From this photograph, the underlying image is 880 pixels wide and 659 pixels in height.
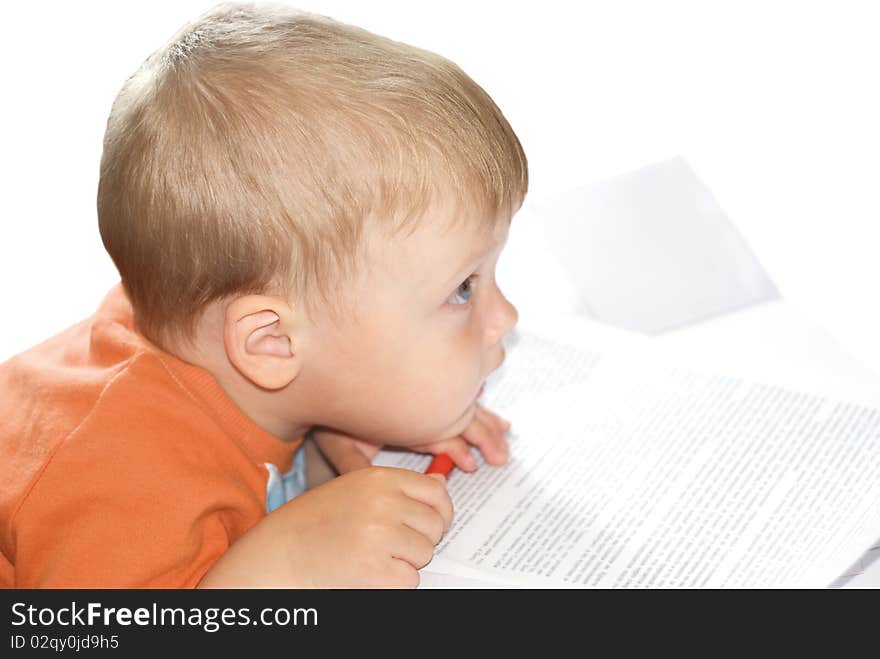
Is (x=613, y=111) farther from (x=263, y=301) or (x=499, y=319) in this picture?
(x=263, y=301)

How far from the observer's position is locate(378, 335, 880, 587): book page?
924 millimetres

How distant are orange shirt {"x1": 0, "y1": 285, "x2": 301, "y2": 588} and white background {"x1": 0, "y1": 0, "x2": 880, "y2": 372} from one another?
52cm

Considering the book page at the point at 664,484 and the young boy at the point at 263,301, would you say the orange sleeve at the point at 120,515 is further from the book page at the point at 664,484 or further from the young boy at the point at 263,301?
the book page at the point at 664,484

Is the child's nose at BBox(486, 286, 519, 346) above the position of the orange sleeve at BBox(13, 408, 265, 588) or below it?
above

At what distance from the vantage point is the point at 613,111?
1.82 m

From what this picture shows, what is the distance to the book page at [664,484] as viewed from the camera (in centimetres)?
92

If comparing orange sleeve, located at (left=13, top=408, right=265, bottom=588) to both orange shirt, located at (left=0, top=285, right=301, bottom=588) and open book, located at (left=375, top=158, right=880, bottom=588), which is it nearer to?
orange shirt, located at (left=0, top=285, right=301, bottom=588)

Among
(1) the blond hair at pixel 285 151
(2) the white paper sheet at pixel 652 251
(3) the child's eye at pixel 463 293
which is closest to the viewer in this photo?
(1) the blond hair at pixel 285 151

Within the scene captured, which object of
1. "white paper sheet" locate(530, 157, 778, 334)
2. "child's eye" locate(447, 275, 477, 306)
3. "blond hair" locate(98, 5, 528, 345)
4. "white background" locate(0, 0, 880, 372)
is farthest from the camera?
"white background" locate(0, 0, 880, 372)

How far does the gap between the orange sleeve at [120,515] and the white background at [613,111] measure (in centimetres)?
61

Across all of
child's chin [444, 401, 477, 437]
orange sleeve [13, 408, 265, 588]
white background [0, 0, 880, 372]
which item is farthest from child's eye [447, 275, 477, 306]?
white background [0, 0, 880, 372]

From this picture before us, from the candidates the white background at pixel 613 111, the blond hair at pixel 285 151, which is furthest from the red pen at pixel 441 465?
the white background at pixel 613 111

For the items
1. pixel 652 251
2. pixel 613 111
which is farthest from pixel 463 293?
pixel 613 111
